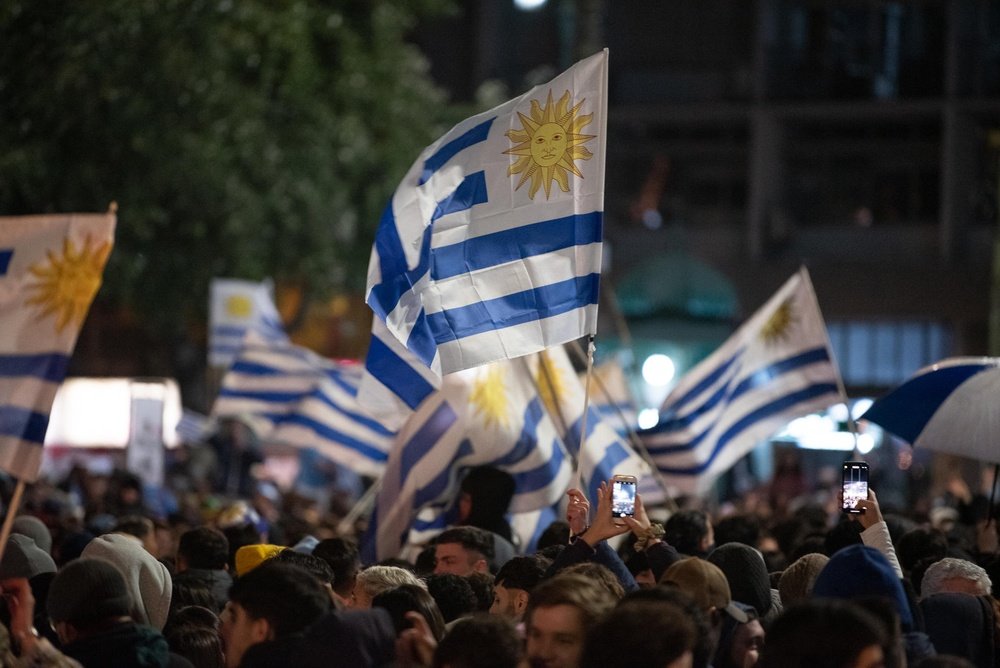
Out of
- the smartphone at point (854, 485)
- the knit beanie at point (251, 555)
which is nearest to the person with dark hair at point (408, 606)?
the smartphone at point (854, 485)

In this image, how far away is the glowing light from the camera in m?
33.2

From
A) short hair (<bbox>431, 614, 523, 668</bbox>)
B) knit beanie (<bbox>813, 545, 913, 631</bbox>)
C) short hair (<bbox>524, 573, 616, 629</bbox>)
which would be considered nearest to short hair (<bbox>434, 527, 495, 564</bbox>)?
knit beanie (<bbox>813, 545, 913, 631</bbox>)

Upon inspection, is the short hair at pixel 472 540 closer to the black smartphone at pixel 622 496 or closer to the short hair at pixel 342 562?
the short hair at pixel 342 562

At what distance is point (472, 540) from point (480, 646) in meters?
3.53

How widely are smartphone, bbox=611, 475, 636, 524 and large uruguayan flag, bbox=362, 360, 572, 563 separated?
4195mm

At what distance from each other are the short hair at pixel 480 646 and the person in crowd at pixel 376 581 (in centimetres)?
195

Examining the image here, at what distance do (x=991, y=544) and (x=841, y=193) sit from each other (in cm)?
2993

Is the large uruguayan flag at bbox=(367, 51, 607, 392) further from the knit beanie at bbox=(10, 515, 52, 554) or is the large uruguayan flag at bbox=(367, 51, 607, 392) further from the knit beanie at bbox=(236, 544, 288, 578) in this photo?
the knit beanie at bbox=(10, 515, 52, 554)

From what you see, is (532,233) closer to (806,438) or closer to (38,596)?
(38,596)

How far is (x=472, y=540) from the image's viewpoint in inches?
353

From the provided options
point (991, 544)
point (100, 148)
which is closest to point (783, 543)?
point (991, 544)

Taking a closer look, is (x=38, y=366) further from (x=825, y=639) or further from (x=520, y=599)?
(x=825, y=639)

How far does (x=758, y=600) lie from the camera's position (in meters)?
7.60

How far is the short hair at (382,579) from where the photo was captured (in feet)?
24.6
